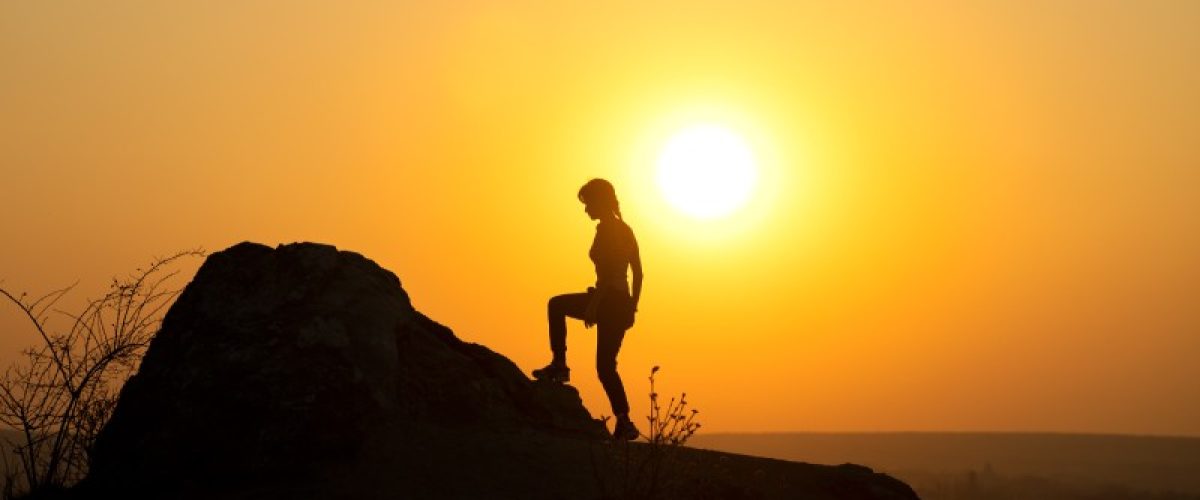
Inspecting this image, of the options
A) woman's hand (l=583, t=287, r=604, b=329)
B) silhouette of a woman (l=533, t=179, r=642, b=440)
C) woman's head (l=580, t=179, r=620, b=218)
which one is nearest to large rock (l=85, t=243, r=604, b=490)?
silhouette of a woman (l=533, t=179, r=642, b=440)

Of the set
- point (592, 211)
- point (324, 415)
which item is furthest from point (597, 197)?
point (324, 415)

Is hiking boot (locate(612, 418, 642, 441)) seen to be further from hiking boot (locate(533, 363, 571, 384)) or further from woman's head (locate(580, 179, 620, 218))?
woman's head (locate(580, 179, 620, 218))

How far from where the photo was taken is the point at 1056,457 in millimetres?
193750

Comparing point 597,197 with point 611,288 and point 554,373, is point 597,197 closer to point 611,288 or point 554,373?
point 611,288

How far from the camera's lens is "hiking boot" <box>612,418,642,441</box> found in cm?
1247

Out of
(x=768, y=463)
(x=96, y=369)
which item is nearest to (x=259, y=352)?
(x=96, y=369)

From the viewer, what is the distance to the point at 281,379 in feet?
34.6

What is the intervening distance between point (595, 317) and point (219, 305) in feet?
11.5

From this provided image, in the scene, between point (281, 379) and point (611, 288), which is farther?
point (611, 288)

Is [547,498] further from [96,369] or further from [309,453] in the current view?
[96,369]

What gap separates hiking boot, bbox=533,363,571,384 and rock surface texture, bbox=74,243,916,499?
96 cm

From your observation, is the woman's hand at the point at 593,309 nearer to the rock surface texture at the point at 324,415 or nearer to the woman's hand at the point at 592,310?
the woman's hand at the point at 592,310

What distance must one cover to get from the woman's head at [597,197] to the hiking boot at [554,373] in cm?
168

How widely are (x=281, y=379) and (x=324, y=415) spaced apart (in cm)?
47
